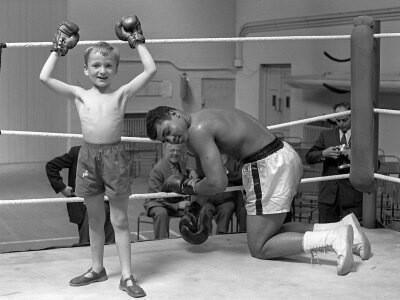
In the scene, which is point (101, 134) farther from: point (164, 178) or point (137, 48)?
point (164, 178)

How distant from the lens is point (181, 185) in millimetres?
2395

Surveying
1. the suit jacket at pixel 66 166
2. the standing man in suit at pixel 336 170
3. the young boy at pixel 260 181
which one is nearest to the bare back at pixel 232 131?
the young boy at pixel 260 181

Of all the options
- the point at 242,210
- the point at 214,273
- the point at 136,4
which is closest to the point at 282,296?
the point at 214,273

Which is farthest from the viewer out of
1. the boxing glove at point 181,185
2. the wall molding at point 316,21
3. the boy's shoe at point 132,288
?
the wall molding at point 316,21

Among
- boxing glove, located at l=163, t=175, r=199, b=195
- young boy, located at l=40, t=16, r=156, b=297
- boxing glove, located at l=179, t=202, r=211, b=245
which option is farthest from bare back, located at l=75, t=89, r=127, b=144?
boxing glove, located at l=179, t=202, r=211, b=245

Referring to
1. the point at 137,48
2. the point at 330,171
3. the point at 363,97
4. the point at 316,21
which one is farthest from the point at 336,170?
the point at 316,21

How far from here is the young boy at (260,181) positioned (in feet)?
7.29

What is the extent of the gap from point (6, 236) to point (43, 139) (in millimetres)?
3978

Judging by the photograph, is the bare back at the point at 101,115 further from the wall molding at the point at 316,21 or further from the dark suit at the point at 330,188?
the wall molding at the point at 316,21

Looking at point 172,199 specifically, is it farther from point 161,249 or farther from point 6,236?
point 6,236

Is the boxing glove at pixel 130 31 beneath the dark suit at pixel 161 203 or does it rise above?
above

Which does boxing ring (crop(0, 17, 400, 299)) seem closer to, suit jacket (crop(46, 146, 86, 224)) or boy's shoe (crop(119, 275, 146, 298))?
boy's shoe (crop(119, 275, 146, 298))

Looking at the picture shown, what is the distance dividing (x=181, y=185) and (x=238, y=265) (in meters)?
0.34

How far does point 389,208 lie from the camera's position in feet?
16.4
